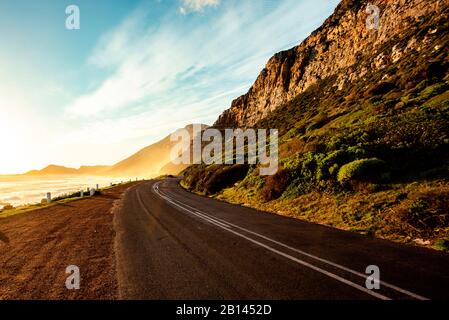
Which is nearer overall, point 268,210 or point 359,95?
point 268,210

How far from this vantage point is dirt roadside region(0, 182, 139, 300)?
5793mm

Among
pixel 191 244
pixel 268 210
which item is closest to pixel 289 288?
pixel 191 244

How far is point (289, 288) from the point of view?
5.34 metres

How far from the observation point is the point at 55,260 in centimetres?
789

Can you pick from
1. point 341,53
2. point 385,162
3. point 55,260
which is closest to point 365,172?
point 385,162

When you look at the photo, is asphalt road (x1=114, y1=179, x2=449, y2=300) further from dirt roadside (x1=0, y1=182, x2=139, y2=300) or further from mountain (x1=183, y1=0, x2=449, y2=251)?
mountain (x1=183, y1=0, x2=449, y2=251)

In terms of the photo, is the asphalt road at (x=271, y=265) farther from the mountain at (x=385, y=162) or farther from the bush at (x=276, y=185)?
the bush at (x=276, y=185)

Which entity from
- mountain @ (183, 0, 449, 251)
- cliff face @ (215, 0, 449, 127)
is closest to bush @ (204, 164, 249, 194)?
mountain @ (183, 0, 449, 251)

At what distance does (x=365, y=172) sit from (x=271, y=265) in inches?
367

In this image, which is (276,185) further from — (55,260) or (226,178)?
(55,260)

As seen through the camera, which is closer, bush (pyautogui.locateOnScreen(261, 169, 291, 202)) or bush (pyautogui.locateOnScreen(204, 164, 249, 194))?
bush (pyautogui.locateOnScreen(261, 169, 291, 202))

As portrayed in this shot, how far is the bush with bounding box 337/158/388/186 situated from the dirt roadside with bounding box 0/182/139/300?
36.6 feet
